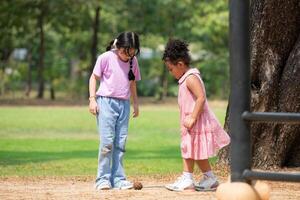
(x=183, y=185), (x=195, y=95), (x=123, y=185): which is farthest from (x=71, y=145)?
(x=195, y=95)

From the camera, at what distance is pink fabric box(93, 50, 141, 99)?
28.7ft

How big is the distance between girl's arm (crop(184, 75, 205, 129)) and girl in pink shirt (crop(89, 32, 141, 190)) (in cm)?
67

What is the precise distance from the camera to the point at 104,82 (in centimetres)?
882

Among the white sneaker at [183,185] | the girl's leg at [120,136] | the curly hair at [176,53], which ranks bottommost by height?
the white sneaker at [183,185]

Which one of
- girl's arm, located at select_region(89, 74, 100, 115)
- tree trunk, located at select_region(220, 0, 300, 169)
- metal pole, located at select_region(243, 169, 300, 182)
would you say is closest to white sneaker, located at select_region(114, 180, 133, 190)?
girl's arm, located at select_region(89, 74, 100, 115)

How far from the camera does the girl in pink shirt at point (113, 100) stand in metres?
8.69

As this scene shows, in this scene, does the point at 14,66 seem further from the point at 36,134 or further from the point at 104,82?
the point at 104,82

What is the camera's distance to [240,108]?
622 centimetres

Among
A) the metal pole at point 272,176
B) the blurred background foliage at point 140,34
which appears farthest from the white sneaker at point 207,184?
the blurred background foliage at point 140,34

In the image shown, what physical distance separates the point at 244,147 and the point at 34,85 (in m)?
51.2

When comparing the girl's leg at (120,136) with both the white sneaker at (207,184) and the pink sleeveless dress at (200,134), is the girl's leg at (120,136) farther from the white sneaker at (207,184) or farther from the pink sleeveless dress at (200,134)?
the white sneaker at (207,184)

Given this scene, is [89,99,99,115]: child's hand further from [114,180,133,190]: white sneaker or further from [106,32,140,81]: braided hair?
[114,180,133,190]: white sneaker

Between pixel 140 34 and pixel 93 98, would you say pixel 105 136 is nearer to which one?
pixel 93 98

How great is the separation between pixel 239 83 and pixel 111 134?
9.01ft
